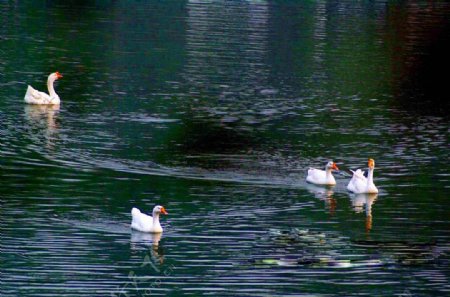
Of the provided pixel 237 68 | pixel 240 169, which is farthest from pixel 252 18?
pixel 240 169

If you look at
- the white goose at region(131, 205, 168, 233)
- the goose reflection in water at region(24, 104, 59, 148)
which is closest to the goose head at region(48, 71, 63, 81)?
the goose reflection in water at region(24, 104, 59, 148)

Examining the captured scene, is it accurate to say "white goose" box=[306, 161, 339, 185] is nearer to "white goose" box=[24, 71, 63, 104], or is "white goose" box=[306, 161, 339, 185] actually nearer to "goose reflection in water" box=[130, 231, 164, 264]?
"goose reflection in water" box=[130, 231, 164, 264]

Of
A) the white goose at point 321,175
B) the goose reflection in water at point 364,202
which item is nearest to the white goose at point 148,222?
the goose reflection in water at point 364,202

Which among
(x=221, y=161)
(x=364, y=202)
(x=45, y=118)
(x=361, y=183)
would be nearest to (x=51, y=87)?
(x=45, y=118)

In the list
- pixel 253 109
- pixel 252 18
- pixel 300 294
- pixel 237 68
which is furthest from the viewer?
pixel 252 18

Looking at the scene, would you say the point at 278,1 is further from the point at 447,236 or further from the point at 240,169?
the point at 447,236

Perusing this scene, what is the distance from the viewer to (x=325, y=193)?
34.6 metres

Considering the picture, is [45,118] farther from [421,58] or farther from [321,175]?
[421,58]

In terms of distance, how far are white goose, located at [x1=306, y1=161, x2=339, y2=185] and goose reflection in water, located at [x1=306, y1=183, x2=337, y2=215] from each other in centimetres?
13

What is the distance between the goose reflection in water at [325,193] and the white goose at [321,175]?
13 cm

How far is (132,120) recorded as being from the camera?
143ft

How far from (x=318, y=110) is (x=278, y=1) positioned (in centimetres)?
4892

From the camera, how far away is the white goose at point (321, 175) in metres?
34.9

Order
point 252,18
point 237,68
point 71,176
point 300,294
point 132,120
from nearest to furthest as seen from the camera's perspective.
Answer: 1. point 300,294
2. point 71,176
3. point 132,120
4. point 237,68
5. point 252,18
